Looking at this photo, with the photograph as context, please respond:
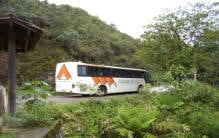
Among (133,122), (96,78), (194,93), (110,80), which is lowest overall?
(133,122)

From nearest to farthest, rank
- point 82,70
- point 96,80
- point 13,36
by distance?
point 13,36 < point 82,70 < point 96,80

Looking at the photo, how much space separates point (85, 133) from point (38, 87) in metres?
3.14

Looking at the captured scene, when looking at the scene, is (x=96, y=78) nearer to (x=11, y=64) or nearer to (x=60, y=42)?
(x=60, y=42)

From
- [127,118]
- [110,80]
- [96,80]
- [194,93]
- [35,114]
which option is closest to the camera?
[35,114]

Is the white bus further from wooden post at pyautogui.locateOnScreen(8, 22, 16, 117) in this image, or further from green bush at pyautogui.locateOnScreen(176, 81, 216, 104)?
wooden post at pyautogui.locateOnScreen(8, 22, 16, 117)

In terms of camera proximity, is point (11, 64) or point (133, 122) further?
point (133, 122)

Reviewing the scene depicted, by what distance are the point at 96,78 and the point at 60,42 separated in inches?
364

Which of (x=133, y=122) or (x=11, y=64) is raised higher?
(x=11, y=64)

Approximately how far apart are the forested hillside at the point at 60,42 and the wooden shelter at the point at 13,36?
18447 mm

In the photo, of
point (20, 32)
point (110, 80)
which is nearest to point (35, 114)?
point (20, 32)

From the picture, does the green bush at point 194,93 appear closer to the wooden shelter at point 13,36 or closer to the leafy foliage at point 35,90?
the leafy foliage at point 35,90

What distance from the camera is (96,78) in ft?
88.6

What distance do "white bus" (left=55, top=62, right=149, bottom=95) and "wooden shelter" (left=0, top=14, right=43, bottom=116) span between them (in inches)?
438

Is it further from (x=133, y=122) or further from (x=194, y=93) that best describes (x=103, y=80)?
(x=133, y=122)
